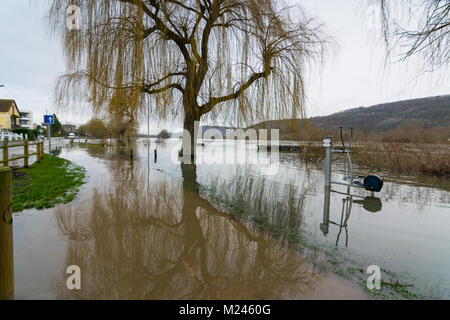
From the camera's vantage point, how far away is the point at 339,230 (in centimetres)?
362

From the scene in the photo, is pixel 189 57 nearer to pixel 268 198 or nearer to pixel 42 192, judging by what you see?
pixel 268 198

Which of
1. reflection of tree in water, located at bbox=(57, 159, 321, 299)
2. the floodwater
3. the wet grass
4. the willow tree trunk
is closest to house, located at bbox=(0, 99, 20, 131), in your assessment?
the willow tree trunk

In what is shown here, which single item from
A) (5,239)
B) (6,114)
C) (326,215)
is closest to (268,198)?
(326,215)

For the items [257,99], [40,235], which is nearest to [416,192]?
[257,99]

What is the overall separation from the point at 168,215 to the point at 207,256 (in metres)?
1.67

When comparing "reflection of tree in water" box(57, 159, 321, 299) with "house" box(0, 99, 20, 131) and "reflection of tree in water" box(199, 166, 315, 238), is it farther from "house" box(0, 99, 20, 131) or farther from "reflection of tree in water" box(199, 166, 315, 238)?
"house" box(0, 99, 20, 131)

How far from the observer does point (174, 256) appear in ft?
8.40

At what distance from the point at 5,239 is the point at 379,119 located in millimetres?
60989

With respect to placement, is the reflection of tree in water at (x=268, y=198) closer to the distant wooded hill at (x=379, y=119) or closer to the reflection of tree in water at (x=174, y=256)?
the reflection of tree in water at (x=174, y=256)

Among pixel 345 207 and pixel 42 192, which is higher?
pixel 42 192

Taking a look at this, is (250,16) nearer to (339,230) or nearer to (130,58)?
(130,58)

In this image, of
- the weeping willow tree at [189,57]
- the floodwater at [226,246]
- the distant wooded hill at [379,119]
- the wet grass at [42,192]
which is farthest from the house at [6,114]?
the distant wooded hill at [379,119]
